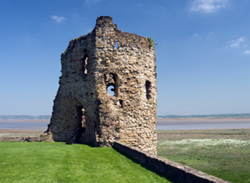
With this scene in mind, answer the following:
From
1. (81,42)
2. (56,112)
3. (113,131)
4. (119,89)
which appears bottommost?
(113,131)

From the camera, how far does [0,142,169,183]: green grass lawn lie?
7312 mm

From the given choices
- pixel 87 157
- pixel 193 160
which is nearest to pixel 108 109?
pixel 87 157

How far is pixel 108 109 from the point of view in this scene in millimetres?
12594

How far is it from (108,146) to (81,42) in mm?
6343

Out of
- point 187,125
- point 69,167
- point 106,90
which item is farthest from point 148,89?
point 187,125

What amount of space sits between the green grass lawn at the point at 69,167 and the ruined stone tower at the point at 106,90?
2.41 metres

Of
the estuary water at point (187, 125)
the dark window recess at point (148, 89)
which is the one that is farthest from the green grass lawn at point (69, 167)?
the estuary water at point (187, 125)

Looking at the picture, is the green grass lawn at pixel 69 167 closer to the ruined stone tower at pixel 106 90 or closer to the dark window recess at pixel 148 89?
the ruined stone tower at pixel 106 90

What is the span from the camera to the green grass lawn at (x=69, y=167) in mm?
7312

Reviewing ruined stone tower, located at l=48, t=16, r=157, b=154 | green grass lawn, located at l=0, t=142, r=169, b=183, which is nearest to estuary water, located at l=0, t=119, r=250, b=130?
ruined stone tower, located at l=48, t=16, r=157, b=154

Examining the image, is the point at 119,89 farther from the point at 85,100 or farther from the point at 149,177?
the point at 149,177

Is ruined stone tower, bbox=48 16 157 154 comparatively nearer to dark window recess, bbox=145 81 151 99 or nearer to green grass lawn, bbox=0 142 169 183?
dark window recess, bbox=145 81 151 99

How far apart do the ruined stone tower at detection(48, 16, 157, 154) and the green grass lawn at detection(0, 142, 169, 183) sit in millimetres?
2412

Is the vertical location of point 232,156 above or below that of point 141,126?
below
